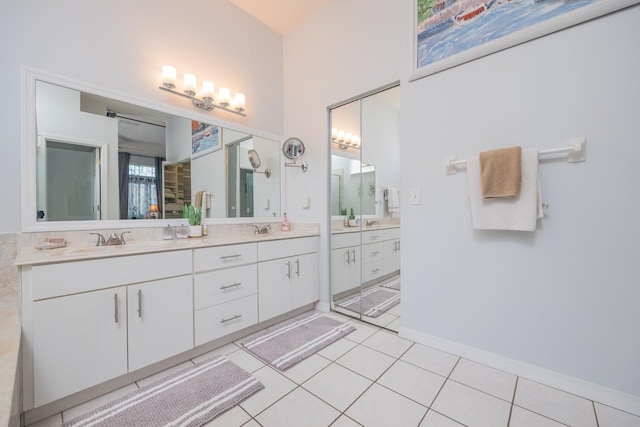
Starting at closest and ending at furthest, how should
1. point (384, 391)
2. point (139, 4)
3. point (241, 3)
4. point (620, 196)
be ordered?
point (620, 196) < point (384, 391) < point (139, 4) < point (241, 3)

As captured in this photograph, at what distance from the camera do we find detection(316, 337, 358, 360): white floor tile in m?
1.76

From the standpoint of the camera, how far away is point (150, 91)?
199 centimetres

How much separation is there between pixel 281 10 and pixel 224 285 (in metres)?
2.74

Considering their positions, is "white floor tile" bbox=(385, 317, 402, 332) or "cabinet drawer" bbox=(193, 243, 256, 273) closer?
"cabinet drawer" bbox=(193, 243, 256, 273)

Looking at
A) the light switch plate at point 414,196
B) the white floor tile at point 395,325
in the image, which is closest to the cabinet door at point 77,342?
the white floor tile at point 395,325

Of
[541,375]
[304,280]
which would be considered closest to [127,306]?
[304,280]

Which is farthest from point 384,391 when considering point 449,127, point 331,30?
point 331,30

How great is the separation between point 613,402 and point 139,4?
3922 mm

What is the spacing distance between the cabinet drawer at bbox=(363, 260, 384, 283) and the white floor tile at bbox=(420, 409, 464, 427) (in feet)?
4.16

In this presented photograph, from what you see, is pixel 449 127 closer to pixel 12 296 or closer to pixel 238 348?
pixel 238 348

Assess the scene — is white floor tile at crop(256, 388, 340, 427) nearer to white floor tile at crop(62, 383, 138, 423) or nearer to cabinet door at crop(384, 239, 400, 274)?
white floor tile at crop(62, 383, 138, 423)

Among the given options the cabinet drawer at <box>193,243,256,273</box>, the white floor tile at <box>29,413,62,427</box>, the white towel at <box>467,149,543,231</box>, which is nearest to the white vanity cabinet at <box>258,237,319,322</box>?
the cabinet drawer at <box>193,243,256,273</box>

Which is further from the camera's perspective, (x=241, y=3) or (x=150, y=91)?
(x=241, y=3)

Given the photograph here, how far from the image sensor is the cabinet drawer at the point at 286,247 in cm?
212
